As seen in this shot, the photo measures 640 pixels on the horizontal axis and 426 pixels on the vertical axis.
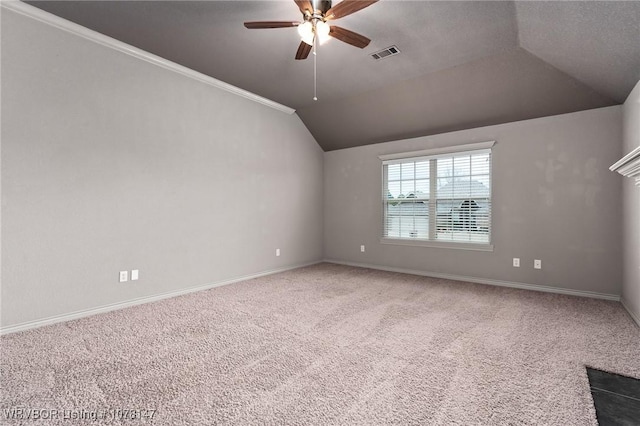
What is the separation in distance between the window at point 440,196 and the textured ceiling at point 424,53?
51 cm

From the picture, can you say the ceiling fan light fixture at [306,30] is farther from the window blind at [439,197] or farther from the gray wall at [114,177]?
the window blind at [439,197]

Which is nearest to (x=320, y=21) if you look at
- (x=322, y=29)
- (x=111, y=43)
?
(x=322, y=29)

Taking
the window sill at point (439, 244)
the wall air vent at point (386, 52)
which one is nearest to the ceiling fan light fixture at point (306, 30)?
the wall air vent at point (386, 52)

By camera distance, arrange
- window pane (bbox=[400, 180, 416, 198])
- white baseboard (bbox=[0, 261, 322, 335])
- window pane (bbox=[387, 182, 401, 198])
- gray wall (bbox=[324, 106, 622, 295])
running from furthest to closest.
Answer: window pane (bbox=[387, 182, 401, 198]) → window pane (bbox=[400, 180, 416, 198]) → gray wall (bbox=[324, 106, 622, 295]) → white baseboard (bbox=[0, 261, 322, 335])

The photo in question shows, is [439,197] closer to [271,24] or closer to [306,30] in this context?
[306,30]

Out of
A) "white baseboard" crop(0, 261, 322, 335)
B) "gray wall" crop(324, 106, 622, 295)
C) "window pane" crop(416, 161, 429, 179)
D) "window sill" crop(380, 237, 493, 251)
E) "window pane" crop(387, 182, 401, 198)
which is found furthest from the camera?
"window pane" crop(387, 182, 401, 198)

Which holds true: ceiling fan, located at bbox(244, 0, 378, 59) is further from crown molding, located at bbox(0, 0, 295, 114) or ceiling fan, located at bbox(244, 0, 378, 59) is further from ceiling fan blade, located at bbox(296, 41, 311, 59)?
crown molding, located at bbox(0, 0, 295, 114)

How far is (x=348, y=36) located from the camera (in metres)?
2.60

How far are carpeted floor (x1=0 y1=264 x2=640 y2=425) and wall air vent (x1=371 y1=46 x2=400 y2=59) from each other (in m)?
2.91

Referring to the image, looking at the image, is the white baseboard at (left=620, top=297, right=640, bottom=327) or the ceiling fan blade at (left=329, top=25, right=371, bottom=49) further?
the white baseboard at (left=620, top=297, right=640, bottom=327)

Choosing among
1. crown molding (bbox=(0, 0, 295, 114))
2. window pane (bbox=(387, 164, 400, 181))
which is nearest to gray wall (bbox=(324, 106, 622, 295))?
window pane (bbox=(387, 164, 400, 181))

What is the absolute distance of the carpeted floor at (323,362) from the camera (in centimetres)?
163

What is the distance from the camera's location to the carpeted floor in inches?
64.0

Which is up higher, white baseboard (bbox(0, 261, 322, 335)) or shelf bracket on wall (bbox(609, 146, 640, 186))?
shelf bracket on wall (bbox(609, 146, 640, 186))
